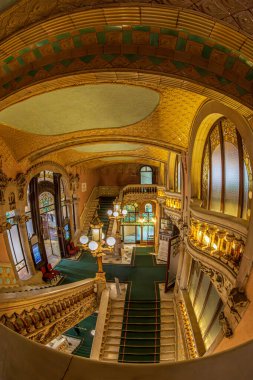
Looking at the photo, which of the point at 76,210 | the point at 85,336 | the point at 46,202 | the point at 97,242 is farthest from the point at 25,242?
the point at 76,210

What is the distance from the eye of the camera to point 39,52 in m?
2.90

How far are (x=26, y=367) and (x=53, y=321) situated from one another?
3908mm

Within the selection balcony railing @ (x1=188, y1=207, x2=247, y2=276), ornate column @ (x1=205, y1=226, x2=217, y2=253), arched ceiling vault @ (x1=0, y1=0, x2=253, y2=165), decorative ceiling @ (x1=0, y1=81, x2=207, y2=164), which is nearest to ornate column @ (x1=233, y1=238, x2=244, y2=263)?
balcony railing @ (x1=188, y1=207, x2=247, y2=276)

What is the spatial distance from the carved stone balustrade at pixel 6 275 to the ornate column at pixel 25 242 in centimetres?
145

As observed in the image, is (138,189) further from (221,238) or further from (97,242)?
(221,238)

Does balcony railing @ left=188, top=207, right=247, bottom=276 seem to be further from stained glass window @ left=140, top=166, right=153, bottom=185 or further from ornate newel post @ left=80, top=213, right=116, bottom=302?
stained glass window @ left=140, top=166, right=153, bottom=185

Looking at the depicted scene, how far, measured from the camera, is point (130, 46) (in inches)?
114

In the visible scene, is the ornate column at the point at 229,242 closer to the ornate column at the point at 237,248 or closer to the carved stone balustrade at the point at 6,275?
the ornate column at the point at 237,248

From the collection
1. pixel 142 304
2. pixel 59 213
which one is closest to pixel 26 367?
pixel 142 304

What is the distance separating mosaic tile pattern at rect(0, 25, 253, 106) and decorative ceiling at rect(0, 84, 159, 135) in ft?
4.93

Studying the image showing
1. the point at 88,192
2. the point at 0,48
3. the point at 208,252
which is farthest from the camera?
the point at 88,192

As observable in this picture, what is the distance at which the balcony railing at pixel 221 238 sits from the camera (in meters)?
3.40

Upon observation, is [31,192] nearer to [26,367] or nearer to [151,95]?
[151,95]

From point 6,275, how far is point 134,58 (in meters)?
9.68
